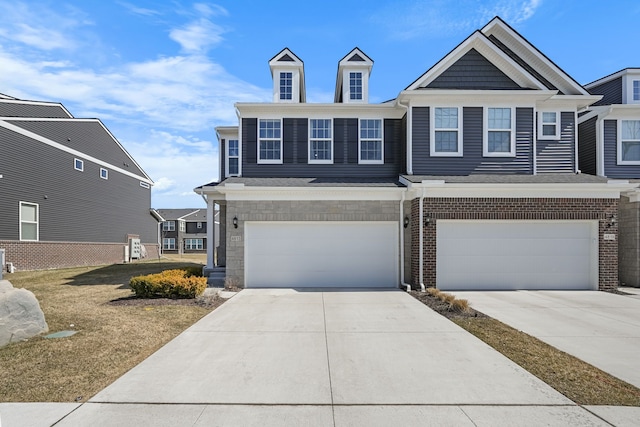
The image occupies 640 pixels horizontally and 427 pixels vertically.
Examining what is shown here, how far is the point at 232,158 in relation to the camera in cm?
1759

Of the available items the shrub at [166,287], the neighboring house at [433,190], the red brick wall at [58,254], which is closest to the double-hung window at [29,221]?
the red brick wall at [58,254]

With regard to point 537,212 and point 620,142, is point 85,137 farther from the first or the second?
point 620,142

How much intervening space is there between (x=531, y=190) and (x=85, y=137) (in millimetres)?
25611

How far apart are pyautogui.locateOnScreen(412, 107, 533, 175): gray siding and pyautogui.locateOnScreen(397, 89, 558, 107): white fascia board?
9.8 inches

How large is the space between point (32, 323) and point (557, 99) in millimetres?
17647

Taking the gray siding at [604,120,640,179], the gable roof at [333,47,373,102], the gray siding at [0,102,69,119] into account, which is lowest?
the gray siding at [604,120,640,179]

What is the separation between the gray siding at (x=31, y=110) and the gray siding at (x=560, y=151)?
2547cm

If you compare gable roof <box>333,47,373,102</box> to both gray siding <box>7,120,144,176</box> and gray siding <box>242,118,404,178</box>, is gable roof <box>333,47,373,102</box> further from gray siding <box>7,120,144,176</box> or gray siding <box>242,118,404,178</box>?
gray siding <box>7,120,144,176</box>

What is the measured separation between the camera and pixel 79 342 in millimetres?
6344

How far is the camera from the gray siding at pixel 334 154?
1486cm

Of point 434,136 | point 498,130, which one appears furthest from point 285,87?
point 498,130

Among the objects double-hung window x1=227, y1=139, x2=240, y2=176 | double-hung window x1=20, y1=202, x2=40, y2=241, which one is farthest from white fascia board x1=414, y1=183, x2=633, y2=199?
double-hung window x1=20, y1=202, x2=40, y2=241

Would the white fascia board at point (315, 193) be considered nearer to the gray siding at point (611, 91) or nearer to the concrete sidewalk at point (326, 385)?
the concrete sidewalk at point (326, 385)

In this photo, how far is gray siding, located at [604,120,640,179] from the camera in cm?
1513
